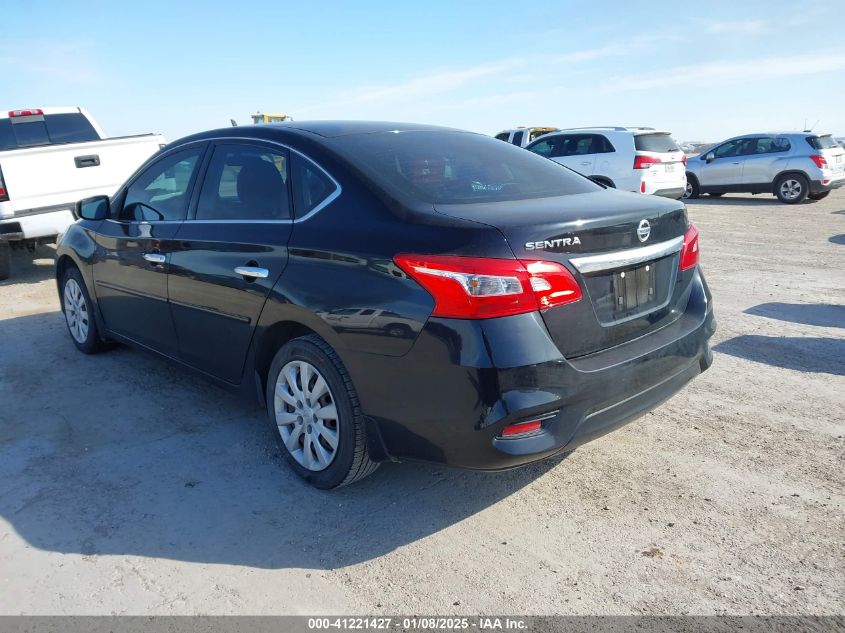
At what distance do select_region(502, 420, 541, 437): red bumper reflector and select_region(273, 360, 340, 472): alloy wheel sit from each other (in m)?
0.86

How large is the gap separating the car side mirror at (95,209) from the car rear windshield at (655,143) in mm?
11040

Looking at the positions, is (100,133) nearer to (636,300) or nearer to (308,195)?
(308,195)

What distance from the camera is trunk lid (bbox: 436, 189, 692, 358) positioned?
2.72m

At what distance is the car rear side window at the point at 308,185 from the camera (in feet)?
10.7

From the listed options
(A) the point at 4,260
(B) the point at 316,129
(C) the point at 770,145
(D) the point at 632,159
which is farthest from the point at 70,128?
(C) the point at 770,145

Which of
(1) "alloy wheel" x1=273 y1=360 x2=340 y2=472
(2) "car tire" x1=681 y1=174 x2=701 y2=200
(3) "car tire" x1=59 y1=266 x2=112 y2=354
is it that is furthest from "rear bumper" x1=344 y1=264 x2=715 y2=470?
(2) "car tire" x1=681 y1=174 x2=701 y2=200

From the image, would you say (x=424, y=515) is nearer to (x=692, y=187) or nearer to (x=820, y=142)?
(x=820, y=142)

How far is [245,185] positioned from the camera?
3.75 metres

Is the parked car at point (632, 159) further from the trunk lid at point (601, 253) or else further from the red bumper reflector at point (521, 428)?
the red bumper reflector at point (521, 428)

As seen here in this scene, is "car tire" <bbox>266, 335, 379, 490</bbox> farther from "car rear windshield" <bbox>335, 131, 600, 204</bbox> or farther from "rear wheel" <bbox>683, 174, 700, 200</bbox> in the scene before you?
"rear wheel" <bbox>683, 174, 700, 200</bbox>

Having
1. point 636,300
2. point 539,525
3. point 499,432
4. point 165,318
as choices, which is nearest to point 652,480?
point 539,525

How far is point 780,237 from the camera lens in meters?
11.0

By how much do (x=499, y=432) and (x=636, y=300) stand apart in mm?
904

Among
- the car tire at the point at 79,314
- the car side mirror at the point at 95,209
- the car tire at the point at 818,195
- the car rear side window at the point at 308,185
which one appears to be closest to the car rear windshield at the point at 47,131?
the car tire at the point at 79,314
